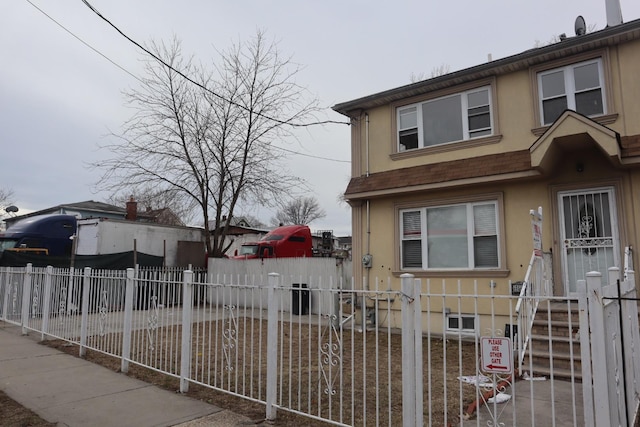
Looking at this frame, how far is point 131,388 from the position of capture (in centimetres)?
590

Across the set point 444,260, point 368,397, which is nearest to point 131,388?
point 368,397

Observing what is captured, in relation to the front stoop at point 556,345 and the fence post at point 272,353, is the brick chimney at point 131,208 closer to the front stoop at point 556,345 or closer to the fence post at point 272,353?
the fence post at point 272,353

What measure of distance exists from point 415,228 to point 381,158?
7.42 feet

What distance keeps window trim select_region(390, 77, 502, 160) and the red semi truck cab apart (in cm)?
890

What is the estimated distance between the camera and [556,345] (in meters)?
6.79

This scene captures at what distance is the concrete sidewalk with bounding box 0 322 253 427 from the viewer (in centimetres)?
473

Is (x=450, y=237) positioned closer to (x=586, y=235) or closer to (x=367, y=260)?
(x=367, y=260)

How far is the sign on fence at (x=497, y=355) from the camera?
3.32 metres

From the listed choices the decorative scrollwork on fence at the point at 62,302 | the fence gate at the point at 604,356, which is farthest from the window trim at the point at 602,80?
the decorative scrollwork on fence at the point at 62,302

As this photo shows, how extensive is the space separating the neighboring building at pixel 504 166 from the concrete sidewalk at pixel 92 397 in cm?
619

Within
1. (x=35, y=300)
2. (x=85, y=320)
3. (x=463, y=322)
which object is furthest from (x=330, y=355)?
(x=35, y=300)

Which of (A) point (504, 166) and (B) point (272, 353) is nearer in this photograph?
(B) point (272, 353)

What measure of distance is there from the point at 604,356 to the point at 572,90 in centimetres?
814

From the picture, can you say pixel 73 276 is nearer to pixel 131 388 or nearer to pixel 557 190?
pixel 131 388
